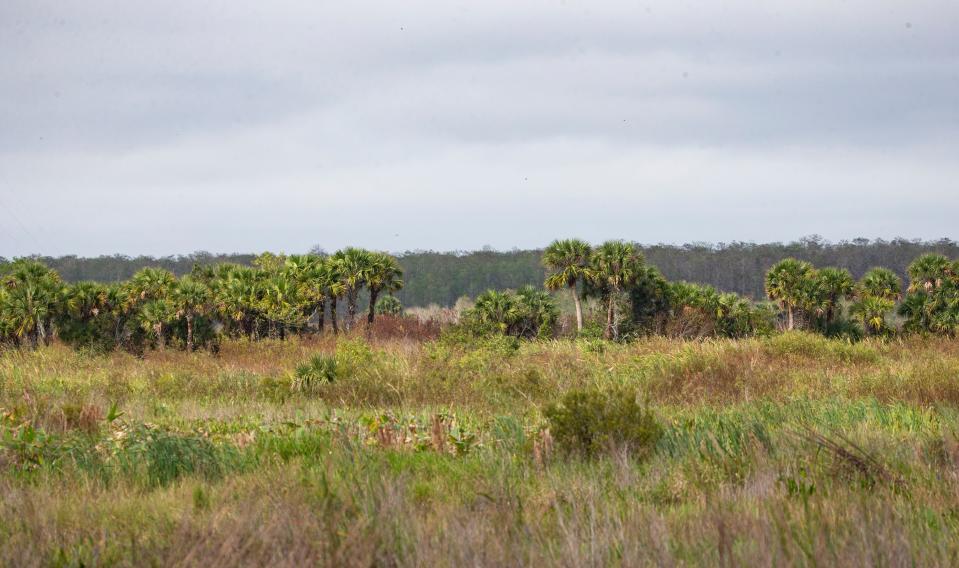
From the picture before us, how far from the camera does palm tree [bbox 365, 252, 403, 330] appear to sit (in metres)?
53.5

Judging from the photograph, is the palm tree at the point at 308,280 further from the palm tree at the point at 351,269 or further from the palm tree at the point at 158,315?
the palm tree at the point at 158,315

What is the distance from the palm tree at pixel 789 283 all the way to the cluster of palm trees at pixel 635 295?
1.67 m

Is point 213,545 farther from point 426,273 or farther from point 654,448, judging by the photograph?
point 426,273

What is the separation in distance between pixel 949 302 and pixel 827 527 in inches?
2097

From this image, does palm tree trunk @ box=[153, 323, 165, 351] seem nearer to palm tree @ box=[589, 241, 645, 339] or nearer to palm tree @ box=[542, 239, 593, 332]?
palm tree @ box=[542, 239, 593, 332]

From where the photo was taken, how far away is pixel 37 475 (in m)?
8.45

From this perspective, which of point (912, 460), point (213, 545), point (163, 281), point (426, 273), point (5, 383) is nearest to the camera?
point (213, 545)

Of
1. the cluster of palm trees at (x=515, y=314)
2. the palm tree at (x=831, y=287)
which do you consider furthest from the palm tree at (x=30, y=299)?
the palm tree at (x=831, y=287)

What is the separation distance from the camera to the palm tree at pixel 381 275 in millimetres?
53500

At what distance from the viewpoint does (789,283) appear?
54.4 metres

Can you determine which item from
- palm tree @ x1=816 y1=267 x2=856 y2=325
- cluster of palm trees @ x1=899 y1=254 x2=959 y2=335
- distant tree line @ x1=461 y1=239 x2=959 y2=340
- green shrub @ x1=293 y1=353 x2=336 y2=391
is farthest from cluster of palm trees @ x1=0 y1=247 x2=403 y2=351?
cluster of palm trees @ x1=899 y1=254 x2=959 y2=335

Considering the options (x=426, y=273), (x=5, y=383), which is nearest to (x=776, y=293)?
(x=5, y=383)

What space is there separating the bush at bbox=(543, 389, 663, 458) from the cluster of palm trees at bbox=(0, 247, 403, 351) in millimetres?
38566

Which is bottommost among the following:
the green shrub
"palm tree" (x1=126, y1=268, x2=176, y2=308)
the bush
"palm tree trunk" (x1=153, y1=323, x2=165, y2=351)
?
"palm tree trunk" (x1=153, y1=323, x2=165, y2=351)
